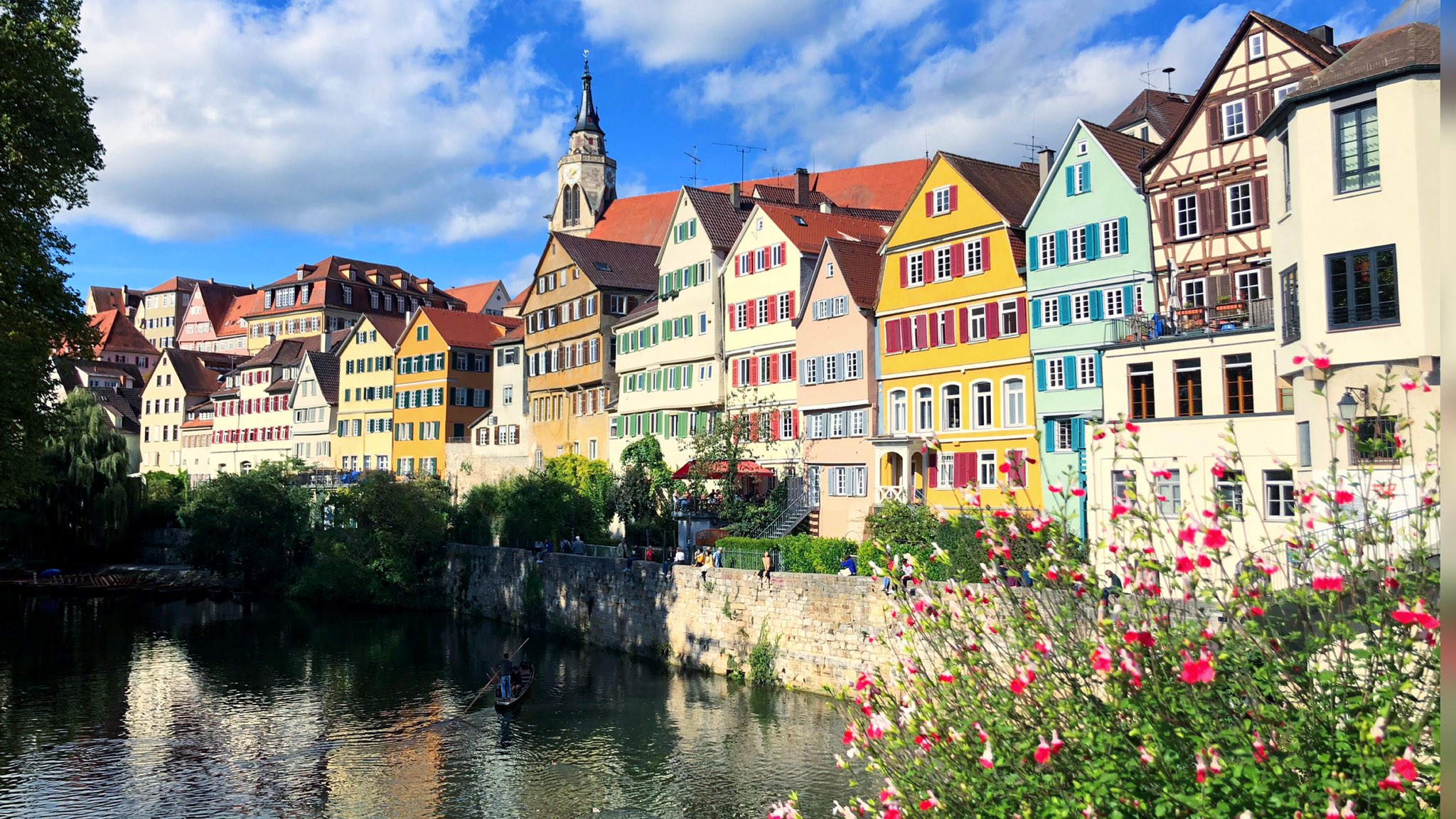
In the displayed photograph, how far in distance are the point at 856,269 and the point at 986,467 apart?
942 centimetres

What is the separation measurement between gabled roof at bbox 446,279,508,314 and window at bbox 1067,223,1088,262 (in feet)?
282

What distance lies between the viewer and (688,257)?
49.8 m

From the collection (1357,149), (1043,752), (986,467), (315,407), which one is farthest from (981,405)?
(315,407)

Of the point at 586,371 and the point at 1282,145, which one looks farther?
the point at 586,371

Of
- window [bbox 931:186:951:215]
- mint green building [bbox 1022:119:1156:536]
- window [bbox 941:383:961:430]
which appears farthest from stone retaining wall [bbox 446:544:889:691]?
window [bbox 931:186:951:215]

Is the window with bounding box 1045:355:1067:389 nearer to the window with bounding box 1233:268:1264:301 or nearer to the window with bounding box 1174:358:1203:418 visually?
the window with bounding box 1233:268:1264:301

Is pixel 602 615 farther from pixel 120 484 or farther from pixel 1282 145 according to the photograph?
pixel 120 484

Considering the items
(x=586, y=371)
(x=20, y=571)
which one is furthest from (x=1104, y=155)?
(x=20, y=571)

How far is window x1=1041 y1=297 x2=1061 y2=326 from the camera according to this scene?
3366cm

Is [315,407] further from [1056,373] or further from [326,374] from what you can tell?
[1056,373]

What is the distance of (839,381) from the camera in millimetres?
41406

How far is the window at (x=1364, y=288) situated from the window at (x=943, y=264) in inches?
699

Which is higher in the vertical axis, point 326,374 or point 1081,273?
point 326,374

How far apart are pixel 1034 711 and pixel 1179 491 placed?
19.8m
